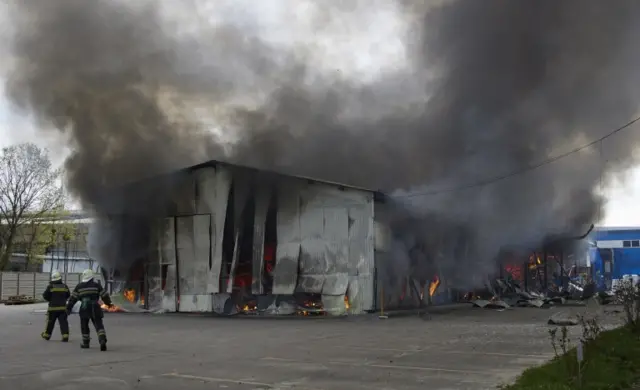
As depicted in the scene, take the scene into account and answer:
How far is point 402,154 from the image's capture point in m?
25.0

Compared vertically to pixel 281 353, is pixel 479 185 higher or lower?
higher

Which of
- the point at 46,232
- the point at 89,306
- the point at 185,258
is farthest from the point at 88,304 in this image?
the point at 46,232

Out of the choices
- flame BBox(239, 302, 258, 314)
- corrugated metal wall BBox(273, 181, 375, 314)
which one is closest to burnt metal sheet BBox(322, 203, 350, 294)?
corrugated metal wall BBox(273, 181, 375, 314)

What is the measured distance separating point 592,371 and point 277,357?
15.7 ft

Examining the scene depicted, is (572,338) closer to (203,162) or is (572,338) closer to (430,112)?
(430,112)

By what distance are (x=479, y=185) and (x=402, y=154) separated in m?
3.54

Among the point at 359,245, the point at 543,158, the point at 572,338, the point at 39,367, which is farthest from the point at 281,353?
the point at 543,158

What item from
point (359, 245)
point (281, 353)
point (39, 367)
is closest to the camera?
point (39, 367)

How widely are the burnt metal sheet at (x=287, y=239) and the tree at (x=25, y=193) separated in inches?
888

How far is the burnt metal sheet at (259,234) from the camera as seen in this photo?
22.5 m

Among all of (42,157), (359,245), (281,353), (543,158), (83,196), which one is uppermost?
(42,157)

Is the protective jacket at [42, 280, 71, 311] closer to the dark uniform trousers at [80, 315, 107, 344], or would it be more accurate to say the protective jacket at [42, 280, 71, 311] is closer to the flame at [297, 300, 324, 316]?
the dark uniform trousers at [80, 315, 107, 344]

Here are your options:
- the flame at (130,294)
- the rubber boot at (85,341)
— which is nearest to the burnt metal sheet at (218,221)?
the flame at (130,294)

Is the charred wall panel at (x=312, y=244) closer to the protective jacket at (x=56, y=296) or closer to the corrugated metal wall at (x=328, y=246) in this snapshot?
the corrugated metal wall at (x=328, y=246)
